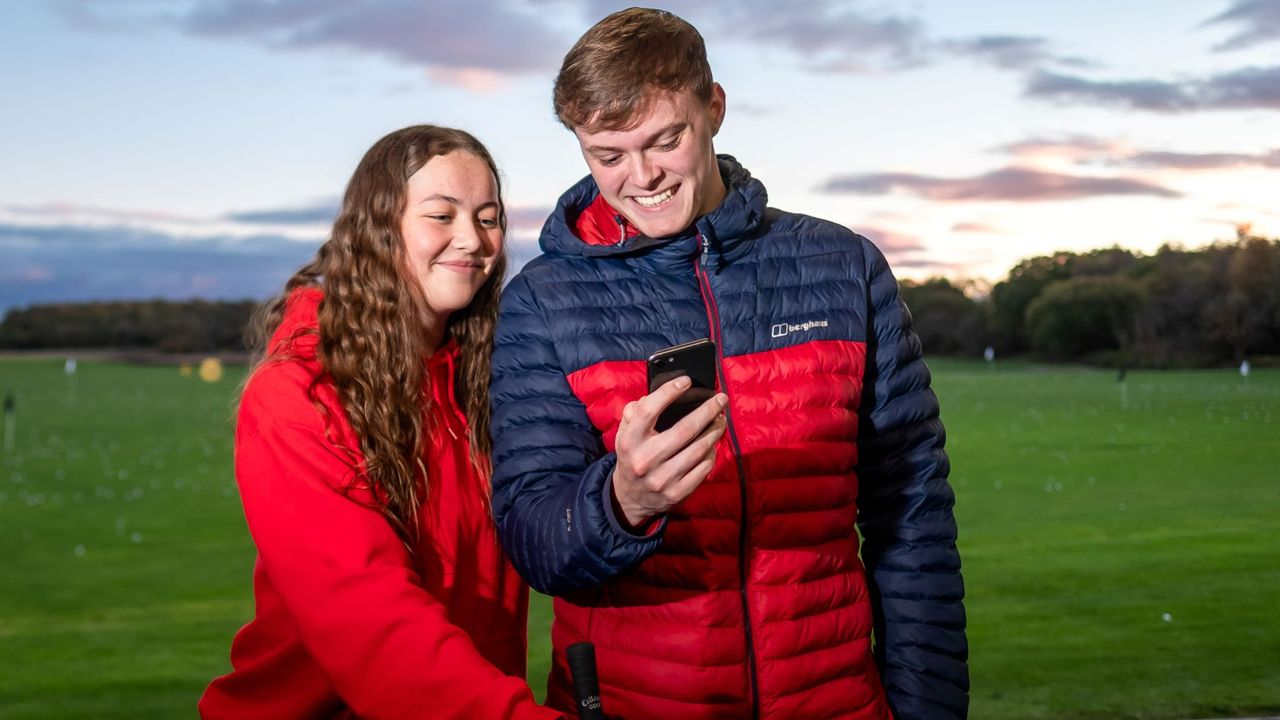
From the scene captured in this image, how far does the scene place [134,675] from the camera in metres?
5.96

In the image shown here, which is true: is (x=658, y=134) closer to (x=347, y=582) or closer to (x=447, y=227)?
(x=447, y=227)

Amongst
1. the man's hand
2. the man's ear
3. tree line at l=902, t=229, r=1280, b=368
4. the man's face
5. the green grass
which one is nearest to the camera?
the man's hand

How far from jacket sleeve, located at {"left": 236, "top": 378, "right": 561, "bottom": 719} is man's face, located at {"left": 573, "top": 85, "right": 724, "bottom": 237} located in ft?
1.68

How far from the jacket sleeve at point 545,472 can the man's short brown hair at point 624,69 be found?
0.93 ft

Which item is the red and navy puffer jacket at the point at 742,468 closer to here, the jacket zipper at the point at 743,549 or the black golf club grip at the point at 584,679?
the jacket zipper at the point at 743,549

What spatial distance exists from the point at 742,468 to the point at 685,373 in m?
0.29

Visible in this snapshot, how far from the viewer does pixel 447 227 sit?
1.83 metres

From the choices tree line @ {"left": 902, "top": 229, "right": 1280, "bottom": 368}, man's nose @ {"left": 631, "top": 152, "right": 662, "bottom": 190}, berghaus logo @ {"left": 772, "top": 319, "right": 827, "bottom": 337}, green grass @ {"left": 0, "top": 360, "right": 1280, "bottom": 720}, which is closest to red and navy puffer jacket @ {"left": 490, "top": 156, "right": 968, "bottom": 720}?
berghaus logo @ {"left": 772, "top": 319, "right": 827, "bottom": 337}

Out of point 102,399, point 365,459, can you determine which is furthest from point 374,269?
point 102,399

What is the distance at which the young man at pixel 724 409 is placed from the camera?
1640mm

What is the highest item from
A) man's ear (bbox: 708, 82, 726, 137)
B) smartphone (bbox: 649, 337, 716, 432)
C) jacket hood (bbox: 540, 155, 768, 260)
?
man's ear (bbox: 708, 82, 726, 137)

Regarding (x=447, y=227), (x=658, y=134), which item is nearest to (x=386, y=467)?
(x=447, y=227)

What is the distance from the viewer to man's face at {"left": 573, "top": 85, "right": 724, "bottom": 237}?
5.37 ft

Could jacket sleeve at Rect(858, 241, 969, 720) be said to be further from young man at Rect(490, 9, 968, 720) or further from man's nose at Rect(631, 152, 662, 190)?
man's nose at Rect(631, 152, 662, 190)
